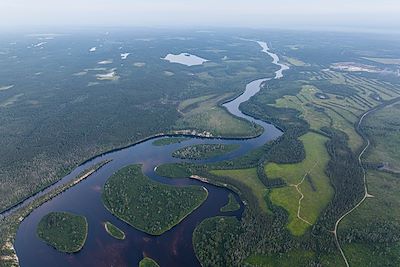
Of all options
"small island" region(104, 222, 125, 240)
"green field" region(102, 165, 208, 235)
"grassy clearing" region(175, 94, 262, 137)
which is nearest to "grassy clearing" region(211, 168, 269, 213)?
"green field" region(102, 165, 208, 235)

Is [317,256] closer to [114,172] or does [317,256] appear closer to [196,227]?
[196,227]

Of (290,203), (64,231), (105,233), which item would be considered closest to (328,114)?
(290,203)

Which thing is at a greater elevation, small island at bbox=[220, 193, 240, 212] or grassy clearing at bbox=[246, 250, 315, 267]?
grassy clearing at bbox=[246, 250, 315, 267]

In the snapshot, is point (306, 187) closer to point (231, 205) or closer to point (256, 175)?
point (256, 175)

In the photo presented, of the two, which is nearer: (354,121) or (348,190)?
(348,190)

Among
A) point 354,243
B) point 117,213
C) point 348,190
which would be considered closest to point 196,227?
point 117,213

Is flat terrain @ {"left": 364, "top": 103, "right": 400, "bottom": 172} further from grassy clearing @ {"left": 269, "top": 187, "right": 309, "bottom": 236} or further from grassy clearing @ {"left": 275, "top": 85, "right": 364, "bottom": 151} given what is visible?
grassy clearing @ {"left": 269, "top": 187, "right": 309, "bottom": 236}
